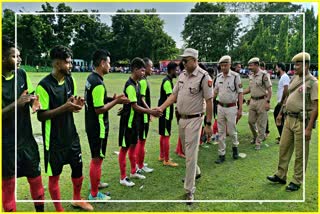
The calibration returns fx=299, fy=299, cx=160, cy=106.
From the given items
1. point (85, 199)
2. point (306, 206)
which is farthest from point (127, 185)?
point (306, 206)

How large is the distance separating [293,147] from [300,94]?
95 centimetres

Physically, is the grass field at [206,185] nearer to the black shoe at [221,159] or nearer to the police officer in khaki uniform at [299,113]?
the black shoe at [221,159]

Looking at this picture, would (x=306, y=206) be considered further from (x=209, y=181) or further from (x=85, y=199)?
(x=85, y=199)

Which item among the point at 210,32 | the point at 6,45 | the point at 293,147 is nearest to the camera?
the point at 6,45

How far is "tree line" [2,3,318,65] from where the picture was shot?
4832 mm

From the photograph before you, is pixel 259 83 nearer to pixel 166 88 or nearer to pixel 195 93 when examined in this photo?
pixel 166 88

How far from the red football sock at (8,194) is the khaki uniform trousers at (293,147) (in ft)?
13.5

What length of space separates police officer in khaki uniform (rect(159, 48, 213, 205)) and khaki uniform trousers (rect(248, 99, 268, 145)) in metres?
3.40

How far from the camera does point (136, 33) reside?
6.23 metres

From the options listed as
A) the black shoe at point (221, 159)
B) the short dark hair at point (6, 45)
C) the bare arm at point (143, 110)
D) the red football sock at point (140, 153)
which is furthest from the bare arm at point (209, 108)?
the short dark hair at point (6, 45)

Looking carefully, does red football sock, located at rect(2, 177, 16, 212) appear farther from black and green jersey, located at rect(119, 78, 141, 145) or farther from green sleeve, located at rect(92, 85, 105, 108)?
black and green jersey, located at rect(119, 78, 141, 145)

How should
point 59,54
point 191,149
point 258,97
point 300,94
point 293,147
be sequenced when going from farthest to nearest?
point 258,97 → point 293,147 → point 300,94 → point 191,149 → point 59,54

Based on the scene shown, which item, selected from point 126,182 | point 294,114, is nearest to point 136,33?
point 126,182

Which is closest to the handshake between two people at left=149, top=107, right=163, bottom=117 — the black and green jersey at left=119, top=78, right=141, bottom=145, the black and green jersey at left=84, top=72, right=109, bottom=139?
the black and green jersey at left=119, top=78, right=141, bottom=145
